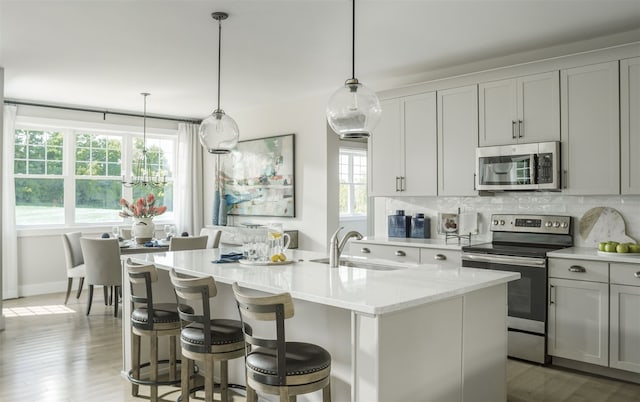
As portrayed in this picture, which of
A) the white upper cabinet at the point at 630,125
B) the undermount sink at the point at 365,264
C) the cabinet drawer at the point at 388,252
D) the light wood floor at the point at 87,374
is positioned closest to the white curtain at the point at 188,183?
the light wood floor at the point at 87,374

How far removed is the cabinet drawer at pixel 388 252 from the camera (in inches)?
184

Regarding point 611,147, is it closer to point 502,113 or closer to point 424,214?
point 502,113

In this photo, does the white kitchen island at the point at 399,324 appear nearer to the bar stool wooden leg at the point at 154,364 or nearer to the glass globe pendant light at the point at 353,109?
the bar stool wooden leg at the point at 154,364

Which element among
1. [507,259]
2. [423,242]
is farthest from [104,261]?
[507,259]

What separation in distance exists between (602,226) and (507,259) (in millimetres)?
822

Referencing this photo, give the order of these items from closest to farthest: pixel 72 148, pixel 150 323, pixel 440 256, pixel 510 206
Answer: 1. pixel 150 323
2. pixel 440 256
3. pixel 510 206
4. pixel 72 148

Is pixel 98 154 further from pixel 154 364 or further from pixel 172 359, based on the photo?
pixel 154 364

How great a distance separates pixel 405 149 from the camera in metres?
5.02

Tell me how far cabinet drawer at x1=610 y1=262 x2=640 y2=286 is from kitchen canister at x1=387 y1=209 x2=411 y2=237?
6.84ft

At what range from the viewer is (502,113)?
434cm

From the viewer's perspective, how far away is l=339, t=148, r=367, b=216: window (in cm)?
839

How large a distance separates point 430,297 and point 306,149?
4555mm

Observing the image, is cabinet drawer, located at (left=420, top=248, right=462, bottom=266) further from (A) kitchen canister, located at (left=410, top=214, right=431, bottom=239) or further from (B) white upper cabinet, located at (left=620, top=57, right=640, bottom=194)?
(B) white upper cabinet, located at (left=620, top=57, right=640, bottom=194)

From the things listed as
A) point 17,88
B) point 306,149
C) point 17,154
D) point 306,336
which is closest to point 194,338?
point 306,336
